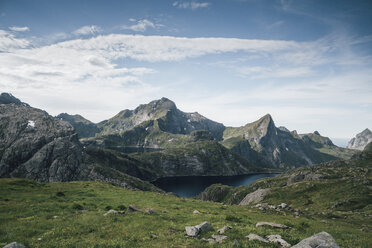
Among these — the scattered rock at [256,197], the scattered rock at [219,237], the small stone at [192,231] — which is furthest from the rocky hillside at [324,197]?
the scattered rock at [219,237]

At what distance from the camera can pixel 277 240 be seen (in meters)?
15.1

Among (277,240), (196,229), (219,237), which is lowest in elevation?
(196,229)

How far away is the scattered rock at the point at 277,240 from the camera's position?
1437 centimetres

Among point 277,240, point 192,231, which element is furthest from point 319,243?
point 192,231

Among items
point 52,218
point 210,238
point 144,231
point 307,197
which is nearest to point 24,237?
point 52,218

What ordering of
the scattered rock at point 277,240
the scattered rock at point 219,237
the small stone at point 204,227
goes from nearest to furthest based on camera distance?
1. the scattered rock at point 277,240
2. the scattered rock at point 219,237
3. the small stone at point 204,227

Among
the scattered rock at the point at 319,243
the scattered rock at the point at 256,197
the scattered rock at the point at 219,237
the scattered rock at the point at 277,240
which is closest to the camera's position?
the scattered rock at the point at 319,243

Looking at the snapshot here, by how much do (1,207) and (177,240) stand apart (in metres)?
22.8

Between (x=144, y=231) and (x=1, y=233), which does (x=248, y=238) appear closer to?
(x=144, y=231)

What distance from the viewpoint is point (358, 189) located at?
211 feet

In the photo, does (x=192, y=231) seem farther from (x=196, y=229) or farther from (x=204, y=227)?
(x=204, y=227)

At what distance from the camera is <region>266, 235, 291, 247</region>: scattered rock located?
14.4m

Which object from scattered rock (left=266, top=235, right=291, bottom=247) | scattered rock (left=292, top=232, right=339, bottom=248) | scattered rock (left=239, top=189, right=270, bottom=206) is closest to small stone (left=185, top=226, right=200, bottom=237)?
scattered rock (left=266, top=235, right=291, bottom=247)

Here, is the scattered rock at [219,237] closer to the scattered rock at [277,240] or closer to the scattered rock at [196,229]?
the scattered rock at [196,229]
